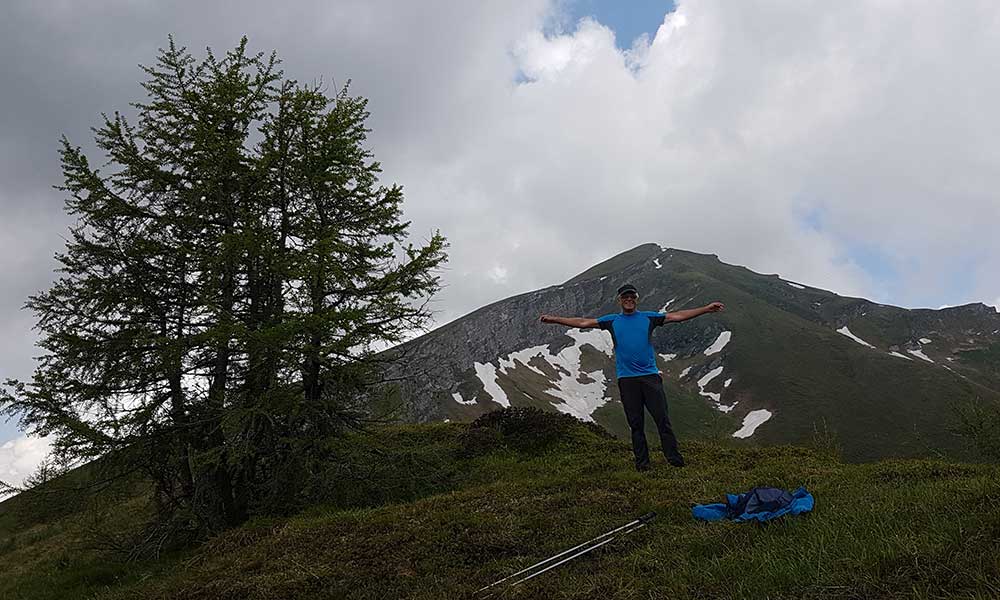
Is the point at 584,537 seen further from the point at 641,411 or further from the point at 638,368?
the point at 638,368

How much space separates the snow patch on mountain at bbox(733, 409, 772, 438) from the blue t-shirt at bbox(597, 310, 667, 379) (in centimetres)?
11498

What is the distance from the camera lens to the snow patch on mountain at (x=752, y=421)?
112625mm

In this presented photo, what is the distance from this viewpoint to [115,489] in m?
10.5

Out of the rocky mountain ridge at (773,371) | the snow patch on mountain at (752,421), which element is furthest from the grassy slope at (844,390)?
the snow patch on mountain at (752,421)

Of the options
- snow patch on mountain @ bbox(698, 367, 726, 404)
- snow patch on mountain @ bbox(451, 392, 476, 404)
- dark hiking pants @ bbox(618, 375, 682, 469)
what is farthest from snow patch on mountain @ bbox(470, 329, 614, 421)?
dark hiking pants @ bbox(618, 375, 682, 469)

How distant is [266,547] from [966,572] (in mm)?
7630

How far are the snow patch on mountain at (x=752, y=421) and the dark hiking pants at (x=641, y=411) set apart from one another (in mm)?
114415

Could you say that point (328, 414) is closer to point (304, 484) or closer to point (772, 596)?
point (304, 484)

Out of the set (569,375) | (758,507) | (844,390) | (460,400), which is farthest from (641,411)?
(569,375)

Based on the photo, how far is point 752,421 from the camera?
119062 mm

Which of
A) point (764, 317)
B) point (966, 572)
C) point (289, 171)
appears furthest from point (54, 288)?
point (764, 317)

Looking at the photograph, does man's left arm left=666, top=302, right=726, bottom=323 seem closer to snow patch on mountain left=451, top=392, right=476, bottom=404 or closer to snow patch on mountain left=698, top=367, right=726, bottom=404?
snow patch on mountain left=451, top=392, right=476, bottom=404

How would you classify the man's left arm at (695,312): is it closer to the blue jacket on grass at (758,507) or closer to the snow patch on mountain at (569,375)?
the blue jacket on grass at (758,507)

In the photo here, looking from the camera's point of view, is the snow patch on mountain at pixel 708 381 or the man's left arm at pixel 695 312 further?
the snow patch on mountain at pixel 708 381
